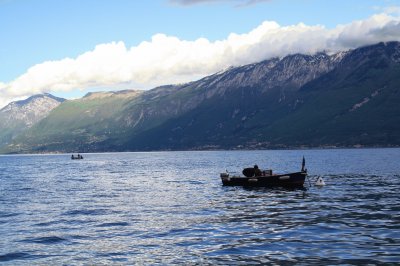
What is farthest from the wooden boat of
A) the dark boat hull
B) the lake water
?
the lake water

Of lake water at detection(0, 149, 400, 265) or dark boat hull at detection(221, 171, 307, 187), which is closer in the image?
lake water at detection(0, 149, 400, 265)

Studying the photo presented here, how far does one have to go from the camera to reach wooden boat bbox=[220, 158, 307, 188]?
76688 millimetres

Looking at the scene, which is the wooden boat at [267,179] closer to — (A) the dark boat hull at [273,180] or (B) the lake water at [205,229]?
(A) the dark boat hull at [273,180]

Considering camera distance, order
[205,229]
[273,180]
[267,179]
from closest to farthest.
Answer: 1. [205,229]
2. [273,180]
3. [267,179]

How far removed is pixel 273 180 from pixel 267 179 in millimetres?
1060

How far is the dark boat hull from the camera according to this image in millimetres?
76625

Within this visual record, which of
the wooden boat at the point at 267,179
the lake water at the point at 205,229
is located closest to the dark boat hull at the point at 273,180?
the wooden boat at the point at 267,179

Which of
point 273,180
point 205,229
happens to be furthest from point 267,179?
point 205,229

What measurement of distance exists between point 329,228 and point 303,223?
3323 millimetres

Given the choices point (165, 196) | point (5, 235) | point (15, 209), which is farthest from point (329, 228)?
point (15, 209)

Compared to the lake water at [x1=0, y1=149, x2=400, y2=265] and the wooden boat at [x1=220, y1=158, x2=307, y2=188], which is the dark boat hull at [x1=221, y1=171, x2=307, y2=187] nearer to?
the wooden boat at [x1=220, y1=158, x2=307, y2=188]

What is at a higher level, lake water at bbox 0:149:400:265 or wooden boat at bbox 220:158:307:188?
wooden boat at bbox 220:158:307:188

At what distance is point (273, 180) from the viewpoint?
255 feet

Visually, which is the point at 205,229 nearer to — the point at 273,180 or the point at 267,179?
the point at 273,180
